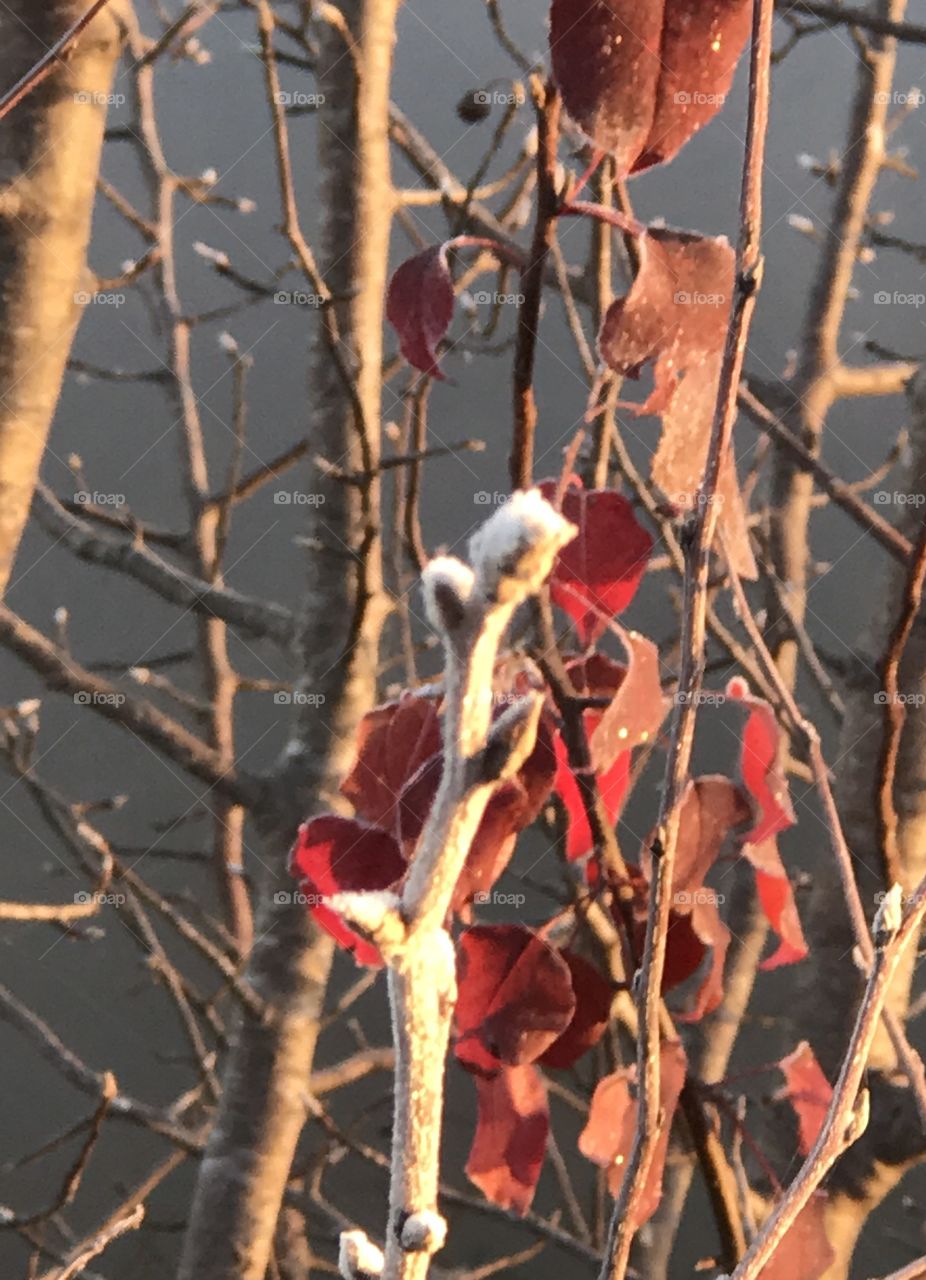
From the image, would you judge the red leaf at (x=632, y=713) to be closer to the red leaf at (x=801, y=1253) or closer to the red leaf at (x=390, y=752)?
the red leaf at (x=390, y=752)

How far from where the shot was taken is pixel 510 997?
27 cm

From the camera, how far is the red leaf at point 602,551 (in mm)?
282

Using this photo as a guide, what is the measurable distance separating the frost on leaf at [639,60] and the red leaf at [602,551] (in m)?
0.09

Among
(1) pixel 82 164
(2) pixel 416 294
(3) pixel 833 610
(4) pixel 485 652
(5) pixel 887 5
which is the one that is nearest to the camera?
(4) pixel 485 652

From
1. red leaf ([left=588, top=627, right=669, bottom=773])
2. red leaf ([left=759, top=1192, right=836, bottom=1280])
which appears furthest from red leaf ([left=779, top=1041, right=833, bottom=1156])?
red leaf ([left=588, top=627, right=669, bottom=773])

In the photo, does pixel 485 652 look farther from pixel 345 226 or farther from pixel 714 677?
pixel 714 677

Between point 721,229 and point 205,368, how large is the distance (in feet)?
1.77

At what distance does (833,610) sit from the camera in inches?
45.0

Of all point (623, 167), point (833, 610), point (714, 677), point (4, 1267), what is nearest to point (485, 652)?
point (623, 167)

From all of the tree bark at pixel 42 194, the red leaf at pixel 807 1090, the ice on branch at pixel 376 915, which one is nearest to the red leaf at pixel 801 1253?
the red leaf at pixel 807 1090

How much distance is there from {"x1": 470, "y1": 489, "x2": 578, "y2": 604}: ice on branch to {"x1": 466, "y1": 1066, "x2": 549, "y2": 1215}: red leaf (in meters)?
0.21

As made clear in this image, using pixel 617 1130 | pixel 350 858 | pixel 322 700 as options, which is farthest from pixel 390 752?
pixel 322 700

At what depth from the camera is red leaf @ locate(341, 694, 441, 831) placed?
0.87ft

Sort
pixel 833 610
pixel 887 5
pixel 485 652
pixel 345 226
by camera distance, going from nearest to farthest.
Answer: pixel 485 652 < pixel 345 226 < pixel 887 5 < pixel 833 610
